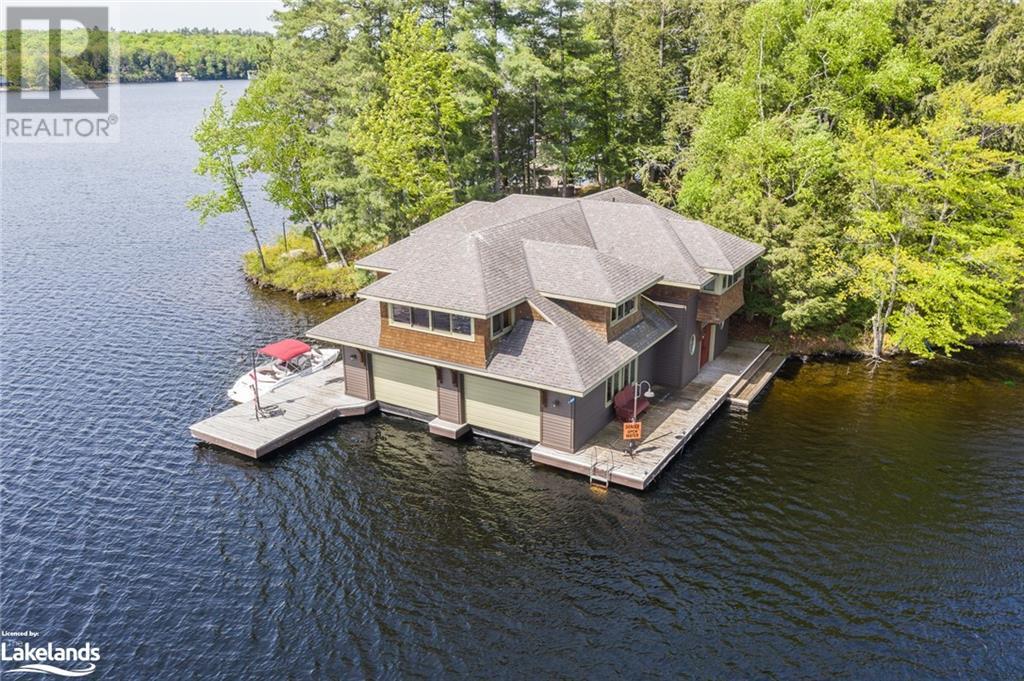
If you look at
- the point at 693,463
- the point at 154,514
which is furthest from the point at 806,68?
the point at 154,514

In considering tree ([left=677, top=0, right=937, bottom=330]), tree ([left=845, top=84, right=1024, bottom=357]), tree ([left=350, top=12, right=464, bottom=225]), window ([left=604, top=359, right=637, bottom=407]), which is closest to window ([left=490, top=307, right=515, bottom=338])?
window ([left=604, top=359, right=637, bottom=407])

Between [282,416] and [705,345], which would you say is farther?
[705,345]

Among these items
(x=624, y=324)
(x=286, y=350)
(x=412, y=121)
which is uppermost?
(x=412, y=121)

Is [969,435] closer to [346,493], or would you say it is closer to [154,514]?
[346,493]

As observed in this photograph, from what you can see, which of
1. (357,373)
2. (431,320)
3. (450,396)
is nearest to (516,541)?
(450,396)

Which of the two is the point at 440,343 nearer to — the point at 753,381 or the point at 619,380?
the point at 619,380

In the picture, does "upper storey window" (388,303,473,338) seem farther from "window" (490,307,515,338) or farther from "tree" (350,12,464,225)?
"tree" (350,12,464,225)
